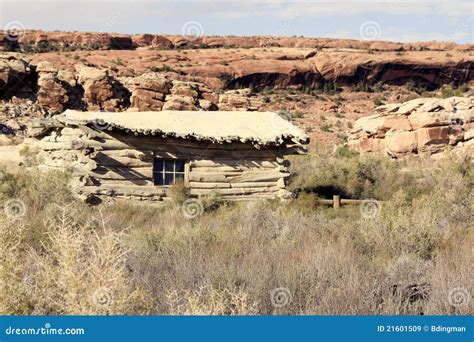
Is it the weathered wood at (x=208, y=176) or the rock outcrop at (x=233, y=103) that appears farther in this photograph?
the rock outcrop at (x=233, y=103)

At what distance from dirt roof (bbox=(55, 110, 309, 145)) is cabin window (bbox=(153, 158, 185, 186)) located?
0.83 m

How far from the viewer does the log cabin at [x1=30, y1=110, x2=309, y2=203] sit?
1398 centimetres

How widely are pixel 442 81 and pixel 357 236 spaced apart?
53996 millimetres

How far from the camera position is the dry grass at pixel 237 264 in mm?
4508

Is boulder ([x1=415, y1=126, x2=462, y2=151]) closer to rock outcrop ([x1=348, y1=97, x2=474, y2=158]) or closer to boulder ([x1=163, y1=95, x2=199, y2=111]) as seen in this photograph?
rock outcrop ([x1=348, y1=97, x2=474, y2=158])

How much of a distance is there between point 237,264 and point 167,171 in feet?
26.8

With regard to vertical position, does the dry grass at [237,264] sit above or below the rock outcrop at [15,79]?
below

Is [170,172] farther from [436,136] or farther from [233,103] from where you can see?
[233,103]

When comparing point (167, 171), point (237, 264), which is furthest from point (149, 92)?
point (237, 264)

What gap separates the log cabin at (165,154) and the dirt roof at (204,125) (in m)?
0.02

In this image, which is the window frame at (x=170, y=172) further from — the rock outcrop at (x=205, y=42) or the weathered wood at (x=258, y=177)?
the rock outcrop at (x=205, y=42)

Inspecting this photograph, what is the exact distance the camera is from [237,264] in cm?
709

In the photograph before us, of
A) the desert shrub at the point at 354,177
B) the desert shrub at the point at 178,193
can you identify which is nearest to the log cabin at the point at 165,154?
the desert shrub at the point at 178,193

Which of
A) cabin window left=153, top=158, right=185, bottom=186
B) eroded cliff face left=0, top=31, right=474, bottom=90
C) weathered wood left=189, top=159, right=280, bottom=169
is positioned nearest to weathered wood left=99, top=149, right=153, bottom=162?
cabin window left=153, top=158, right=185, bottom=186
